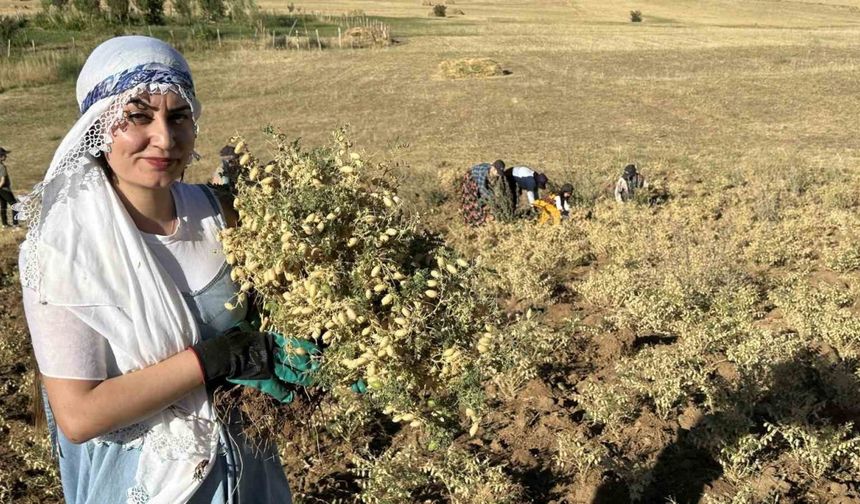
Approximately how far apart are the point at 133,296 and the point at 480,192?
739 cm

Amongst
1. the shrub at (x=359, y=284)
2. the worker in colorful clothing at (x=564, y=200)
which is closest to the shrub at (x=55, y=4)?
the worker in colorful clothing at (x=564, y=200)

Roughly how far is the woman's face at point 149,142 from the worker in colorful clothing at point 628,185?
7.77m

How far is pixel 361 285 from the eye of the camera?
5.34 ft

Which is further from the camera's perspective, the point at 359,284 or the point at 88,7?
the point at 88,7

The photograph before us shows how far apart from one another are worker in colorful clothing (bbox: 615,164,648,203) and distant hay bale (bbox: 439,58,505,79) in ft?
43.1

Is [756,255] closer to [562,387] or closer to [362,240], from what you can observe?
[562,387]

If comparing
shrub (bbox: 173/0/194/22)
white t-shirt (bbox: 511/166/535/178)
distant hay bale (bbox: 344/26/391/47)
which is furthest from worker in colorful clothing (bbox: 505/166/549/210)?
shrub (bbox: 173/0/194/22)

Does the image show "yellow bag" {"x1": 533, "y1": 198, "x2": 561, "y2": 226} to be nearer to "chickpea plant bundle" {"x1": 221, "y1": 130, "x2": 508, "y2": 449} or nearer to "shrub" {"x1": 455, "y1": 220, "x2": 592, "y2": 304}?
"shrub" {"x1": 455, "y1": 220, "x2": 592, "y2": 304}

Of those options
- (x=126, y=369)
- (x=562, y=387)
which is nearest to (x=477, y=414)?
(x=126, y=369)

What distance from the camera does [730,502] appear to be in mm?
3506

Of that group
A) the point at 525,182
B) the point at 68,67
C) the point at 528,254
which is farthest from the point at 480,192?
the point at 68,67

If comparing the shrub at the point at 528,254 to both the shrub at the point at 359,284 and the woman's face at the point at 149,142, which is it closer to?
the shrub at the point at 359,284

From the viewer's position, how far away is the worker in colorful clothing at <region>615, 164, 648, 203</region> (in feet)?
29.6

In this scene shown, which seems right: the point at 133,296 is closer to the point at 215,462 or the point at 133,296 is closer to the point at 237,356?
the point at 237,356
